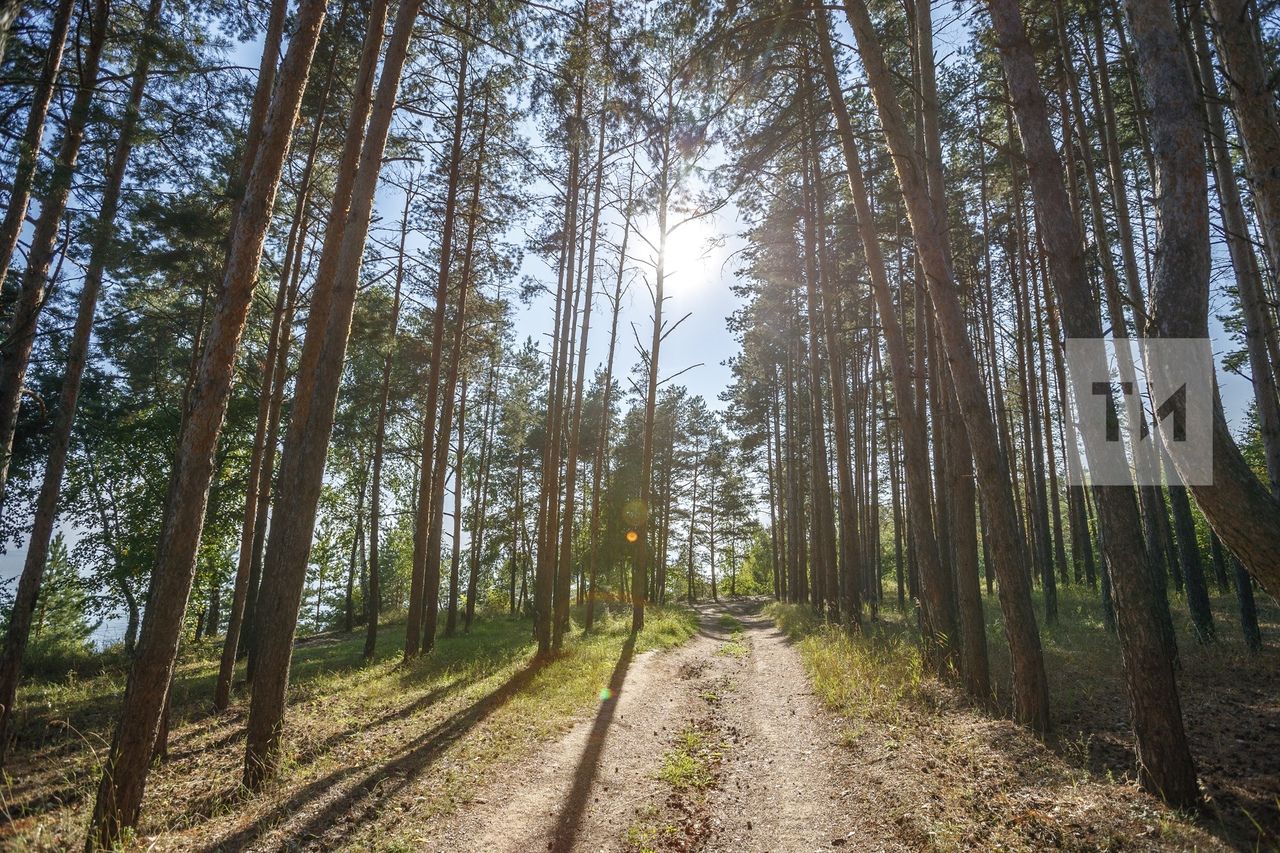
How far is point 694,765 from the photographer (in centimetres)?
606

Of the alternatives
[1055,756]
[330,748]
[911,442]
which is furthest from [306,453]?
[911,442]

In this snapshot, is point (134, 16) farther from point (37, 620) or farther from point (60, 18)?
point (37, 620)

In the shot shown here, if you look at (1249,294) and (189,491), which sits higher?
(1249,294)

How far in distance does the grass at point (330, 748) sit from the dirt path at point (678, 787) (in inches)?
20.5

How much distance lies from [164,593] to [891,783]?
6536 mm

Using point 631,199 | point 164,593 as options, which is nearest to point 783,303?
point 631,199

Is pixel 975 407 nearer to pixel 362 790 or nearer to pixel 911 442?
pixel 911 442

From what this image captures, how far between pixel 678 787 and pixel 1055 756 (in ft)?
11.4

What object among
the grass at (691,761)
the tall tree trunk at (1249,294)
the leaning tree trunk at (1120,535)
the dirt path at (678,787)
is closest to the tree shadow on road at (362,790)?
the dirt path at (678,787)

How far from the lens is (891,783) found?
483cm

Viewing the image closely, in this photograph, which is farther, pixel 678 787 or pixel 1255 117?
pixel 678 787


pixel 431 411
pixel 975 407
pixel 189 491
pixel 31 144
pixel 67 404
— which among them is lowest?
pixel 189 491

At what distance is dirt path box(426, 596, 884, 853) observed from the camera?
14.6 feet

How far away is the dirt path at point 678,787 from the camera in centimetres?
446
